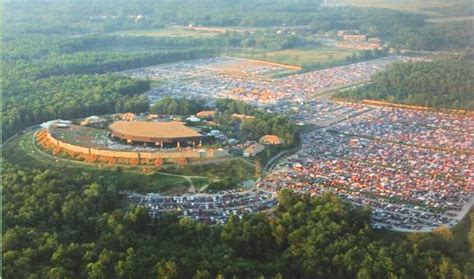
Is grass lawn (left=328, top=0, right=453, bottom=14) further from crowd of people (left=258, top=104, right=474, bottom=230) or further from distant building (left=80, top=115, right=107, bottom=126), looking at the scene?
distant building (left=80, top=115, right=107, bottom=126)

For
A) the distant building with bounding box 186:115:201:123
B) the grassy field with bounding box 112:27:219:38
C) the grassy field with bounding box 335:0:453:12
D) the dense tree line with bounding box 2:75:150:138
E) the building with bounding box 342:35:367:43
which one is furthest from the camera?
the grassy field with bounding box 112:27:219:38

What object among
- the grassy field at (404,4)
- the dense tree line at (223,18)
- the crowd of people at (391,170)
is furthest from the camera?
the dense tree line at (223,18)

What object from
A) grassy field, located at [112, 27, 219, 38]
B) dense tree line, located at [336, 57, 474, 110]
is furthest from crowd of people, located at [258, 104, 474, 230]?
grassy field, located at [112, 27, 219, 38]

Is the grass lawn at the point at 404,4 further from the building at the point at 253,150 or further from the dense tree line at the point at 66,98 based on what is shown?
the dense tree line at the point at 66,98

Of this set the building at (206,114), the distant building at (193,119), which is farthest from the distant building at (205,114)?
the distant building at (193,119)

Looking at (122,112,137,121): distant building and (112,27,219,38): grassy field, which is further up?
(122,112,137,121): distant building

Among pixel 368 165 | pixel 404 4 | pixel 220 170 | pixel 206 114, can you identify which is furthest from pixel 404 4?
pixel 220 170

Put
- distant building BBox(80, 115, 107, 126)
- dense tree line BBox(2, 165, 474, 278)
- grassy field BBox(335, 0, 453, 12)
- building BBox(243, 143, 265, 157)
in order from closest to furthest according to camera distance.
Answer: dense tree line BBox(2, 165, 474, 278)
building BBox(243, 143, 265, 157)
distant building BBox(80, 115, 107, 126)
grassy field BBox(335, 0, 453, 12)
